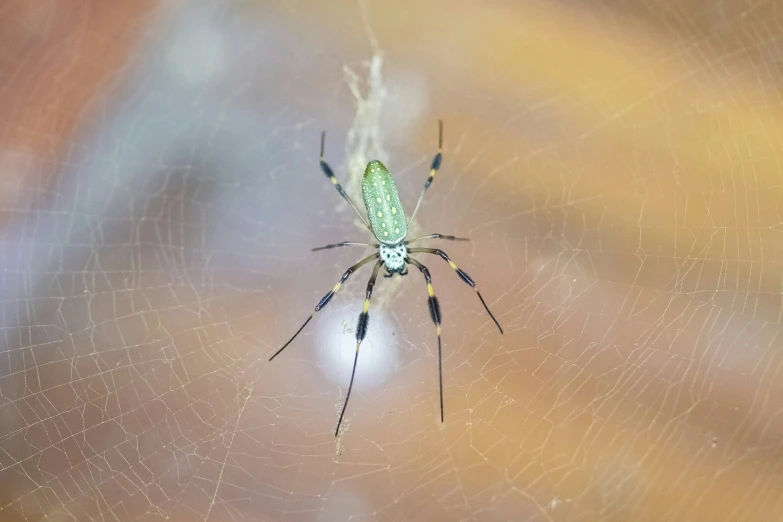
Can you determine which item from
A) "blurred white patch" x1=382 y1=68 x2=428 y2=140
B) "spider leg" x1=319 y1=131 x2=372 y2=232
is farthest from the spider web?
"spider leg" x1=319 y1=131 x2=372 y2=232

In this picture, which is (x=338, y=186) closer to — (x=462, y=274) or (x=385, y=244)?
(x=385, y=244)

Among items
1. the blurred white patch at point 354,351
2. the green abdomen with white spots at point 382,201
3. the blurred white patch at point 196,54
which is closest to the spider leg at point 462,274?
the green abdomen with white spots at point 382,201

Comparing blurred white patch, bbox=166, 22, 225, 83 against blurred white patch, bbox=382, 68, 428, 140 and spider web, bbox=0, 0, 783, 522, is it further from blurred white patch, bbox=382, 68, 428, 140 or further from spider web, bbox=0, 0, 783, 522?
blurred white patch, bbox=382, 68, 428, 140

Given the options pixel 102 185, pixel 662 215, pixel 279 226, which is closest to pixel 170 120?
pixel 102 185

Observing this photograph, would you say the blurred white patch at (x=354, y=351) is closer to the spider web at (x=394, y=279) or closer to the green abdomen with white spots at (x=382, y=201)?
the spider web at (x=394, y=279)

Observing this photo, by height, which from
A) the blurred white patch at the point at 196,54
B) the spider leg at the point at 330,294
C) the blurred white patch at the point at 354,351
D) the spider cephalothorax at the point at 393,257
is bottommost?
the blurred white patch at the point at 354,351

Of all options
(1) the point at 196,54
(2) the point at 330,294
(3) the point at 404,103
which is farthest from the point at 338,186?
(1) the point at 196,54

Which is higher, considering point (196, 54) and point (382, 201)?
point (196, 54)
